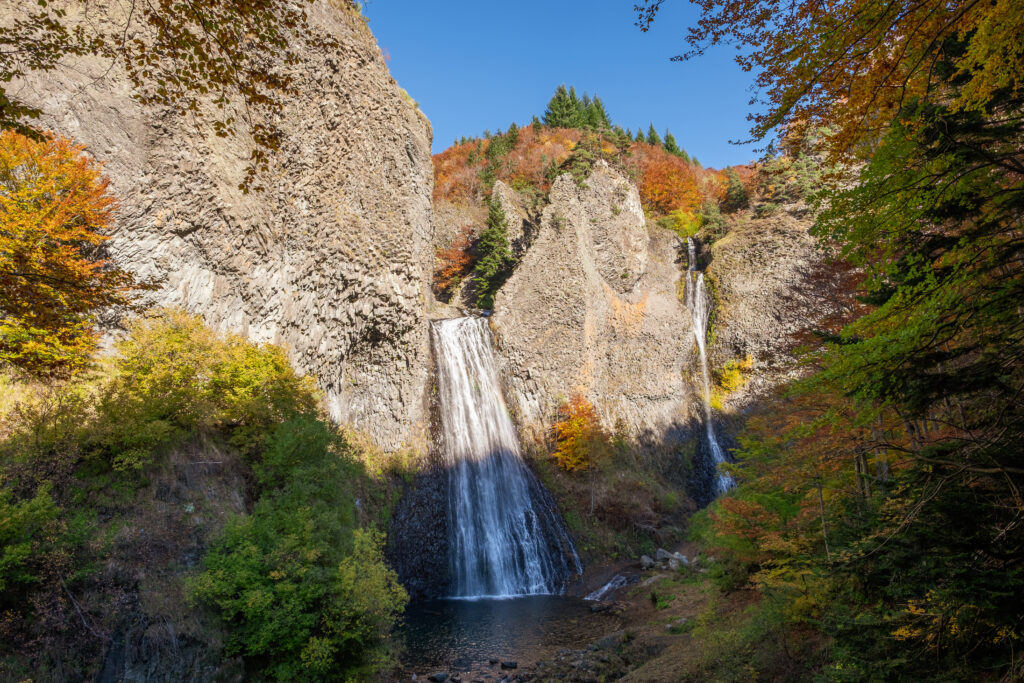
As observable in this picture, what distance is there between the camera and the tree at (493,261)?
37.2 metres

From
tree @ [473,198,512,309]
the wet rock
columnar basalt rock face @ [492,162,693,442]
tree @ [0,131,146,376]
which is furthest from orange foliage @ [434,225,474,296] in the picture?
the wet rock

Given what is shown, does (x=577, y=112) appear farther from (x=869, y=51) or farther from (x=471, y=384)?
(x=869, y=51)

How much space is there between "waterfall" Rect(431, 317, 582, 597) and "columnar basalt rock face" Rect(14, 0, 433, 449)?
2.55m

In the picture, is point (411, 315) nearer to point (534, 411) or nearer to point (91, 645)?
point (534, 411)

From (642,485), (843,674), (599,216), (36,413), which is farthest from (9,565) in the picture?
(599,216)

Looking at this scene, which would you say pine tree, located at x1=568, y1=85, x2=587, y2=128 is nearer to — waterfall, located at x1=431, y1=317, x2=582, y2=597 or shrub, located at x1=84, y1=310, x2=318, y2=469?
waterfall, located at x1=431, y1=317, x2=582, y2=597

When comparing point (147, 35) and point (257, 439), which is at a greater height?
point (147, 35)

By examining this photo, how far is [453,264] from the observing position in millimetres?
42531

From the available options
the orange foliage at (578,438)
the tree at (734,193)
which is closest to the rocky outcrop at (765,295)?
the tree at (734,193)

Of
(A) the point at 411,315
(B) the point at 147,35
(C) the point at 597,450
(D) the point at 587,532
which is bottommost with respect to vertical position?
(D) the point at 587,532

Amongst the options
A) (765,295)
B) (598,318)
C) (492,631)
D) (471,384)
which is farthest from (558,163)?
(492,631)

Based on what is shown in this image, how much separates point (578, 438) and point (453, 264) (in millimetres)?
20037

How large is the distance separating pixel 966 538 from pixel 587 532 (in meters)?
24.2

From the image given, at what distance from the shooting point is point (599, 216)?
3872 cm
